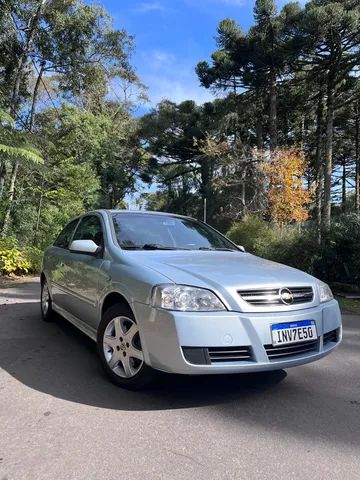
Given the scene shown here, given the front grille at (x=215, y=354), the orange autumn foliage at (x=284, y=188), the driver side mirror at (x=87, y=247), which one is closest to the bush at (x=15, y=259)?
A: the driver side mirror at (x=87, y=247)

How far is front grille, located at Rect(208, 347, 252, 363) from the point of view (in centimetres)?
353

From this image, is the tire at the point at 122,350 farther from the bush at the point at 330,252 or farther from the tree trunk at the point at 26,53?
the tree trunk at the point at 26,53

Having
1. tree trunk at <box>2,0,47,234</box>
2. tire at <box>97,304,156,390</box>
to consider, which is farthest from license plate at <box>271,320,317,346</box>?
tree trunk at <box>2,0,47,234</box>

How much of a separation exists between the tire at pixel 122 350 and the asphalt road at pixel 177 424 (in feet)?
0.41

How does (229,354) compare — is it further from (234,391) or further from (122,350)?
(122,350)

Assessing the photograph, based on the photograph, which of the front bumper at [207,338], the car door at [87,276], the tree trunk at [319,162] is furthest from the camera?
the tree trunk at [319,162]

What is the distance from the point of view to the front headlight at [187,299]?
11.7ft

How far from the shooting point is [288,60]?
2805cm

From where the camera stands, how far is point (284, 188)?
27656 mm

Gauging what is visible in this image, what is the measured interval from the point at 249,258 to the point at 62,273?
93.4 inches

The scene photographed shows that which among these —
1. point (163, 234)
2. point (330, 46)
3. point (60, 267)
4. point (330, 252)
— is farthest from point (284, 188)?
point (163, 234)

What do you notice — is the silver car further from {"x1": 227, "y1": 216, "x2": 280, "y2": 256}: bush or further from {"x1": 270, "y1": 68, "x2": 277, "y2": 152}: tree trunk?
{"x1": 270, "y1": 68, "x2": 277, "y2": 152}: tree trunk

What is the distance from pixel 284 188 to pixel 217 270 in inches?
967

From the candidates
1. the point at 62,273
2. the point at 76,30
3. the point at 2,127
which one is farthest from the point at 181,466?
the point at 76,30
